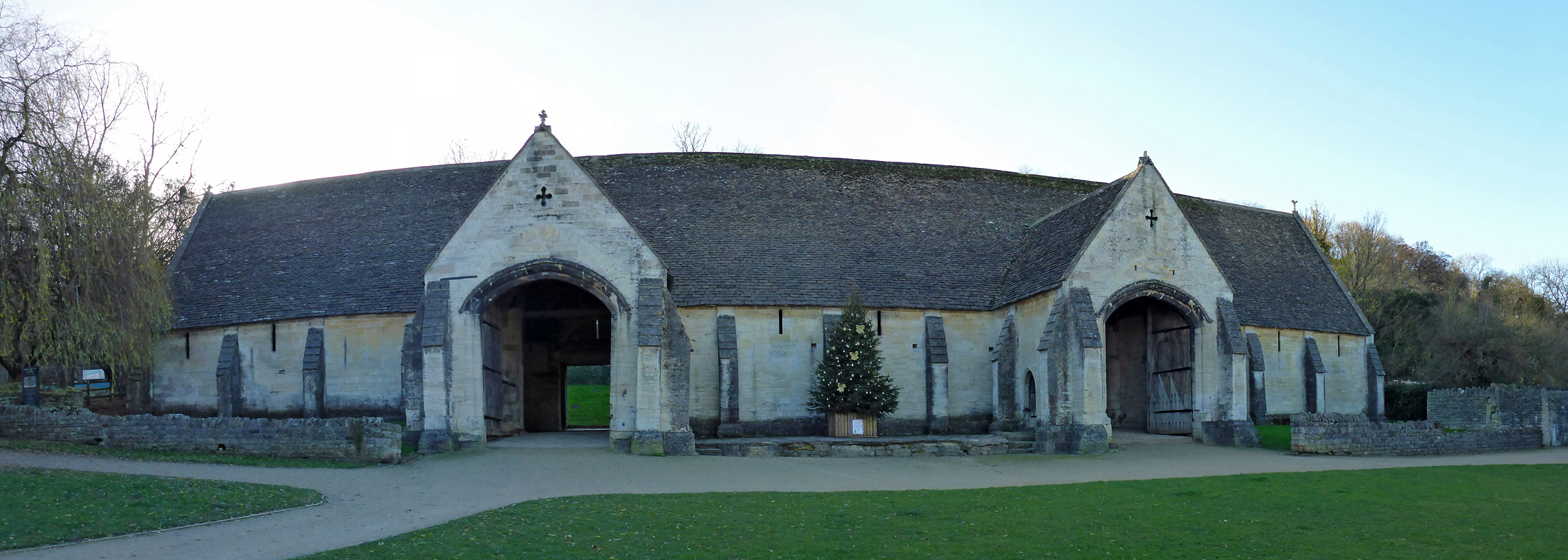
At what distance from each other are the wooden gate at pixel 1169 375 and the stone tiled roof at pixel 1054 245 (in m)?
3.97

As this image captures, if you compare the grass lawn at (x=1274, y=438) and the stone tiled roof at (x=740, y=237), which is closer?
the grass lawn at (x=1274, y=438)

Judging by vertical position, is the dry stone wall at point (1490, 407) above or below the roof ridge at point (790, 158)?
below

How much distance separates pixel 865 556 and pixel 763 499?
16.4 ft

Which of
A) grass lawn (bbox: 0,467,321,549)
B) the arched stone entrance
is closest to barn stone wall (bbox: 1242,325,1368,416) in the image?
the arched stone entrance

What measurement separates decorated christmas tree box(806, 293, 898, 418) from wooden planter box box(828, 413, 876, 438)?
0.51 feet

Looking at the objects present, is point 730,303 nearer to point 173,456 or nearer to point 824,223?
point 824,223

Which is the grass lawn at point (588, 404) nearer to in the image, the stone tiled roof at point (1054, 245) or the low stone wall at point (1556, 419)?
the stone tiled roof at point (1054, 245)

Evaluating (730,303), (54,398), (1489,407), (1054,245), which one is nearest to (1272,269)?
(1489,407)

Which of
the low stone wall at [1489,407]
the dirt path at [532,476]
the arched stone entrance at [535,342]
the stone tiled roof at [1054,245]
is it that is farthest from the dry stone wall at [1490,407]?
the arched stone entrance at [535,342]

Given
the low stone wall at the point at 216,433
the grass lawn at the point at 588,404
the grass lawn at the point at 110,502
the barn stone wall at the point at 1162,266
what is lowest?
the grass lawn at the point at 588,404

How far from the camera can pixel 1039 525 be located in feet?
52.1

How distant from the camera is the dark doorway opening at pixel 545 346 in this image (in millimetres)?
31172

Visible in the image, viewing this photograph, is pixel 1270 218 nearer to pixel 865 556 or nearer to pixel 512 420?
pixel 512 420

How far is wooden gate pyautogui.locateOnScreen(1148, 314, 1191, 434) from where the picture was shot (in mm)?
30828
